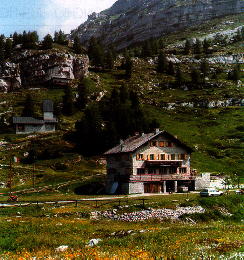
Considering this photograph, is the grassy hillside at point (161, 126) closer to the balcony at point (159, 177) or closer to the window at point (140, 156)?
the balcony at point (159, 177)

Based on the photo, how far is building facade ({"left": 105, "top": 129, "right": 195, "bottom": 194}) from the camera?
224ft

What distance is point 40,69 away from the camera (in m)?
Result: 175

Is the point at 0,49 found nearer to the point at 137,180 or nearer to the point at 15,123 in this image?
the point at 15,123

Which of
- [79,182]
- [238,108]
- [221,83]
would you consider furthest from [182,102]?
[79,182]

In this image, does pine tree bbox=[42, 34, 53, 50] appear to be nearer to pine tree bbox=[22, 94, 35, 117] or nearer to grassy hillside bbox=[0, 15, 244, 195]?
grassy hillside bbox=[0, 15, 244, 195]

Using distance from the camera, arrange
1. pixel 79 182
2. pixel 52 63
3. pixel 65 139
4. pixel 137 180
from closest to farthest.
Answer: pixel 137 180, pixel 79 182, pixel 65 139, pixel 52 63

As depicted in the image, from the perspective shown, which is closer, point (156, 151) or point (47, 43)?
point (156, 151)

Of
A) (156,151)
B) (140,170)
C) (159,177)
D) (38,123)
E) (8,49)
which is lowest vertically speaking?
(159,177)

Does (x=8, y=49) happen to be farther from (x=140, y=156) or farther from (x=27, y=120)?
(x=140, y=156)

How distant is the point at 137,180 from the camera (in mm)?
66875

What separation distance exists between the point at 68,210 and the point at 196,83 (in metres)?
155

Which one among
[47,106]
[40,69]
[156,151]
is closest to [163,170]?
[156,151]

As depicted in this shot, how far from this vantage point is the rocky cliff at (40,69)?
172 m

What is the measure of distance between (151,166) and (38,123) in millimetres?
66663
